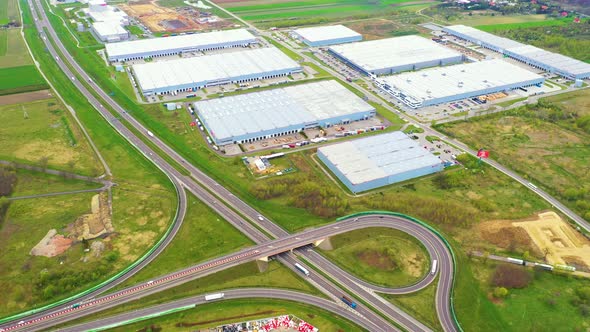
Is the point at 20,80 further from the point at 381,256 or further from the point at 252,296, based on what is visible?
the point at 381,256

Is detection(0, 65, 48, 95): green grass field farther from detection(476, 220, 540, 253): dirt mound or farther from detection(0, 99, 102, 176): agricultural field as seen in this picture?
detection(476, 220, 540, 253): dirt mound

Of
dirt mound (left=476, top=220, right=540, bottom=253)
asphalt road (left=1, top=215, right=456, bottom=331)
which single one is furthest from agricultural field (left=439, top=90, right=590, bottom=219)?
asphalt road (left=1, top=215, right=456, bottom=331)

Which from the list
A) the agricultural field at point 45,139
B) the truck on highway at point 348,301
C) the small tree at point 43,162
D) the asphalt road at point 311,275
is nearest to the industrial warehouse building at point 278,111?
the agricultural field at point 45,139

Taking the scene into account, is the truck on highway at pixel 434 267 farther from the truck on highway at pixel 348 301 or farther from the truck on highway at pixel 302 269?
the truck on highway at pixel 302 269

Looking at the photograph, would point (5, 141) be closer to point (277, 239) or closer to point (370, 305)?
point (277, 239)

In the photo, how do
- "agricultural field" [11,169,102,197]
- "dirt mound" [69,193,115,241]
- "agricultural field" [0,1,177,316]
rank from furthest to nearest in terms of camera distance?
→ 1. "agricultural field" [11,169,102,197]
2. "dirt mound" [69,193,115,241]
3. "agricultural field" [0,1,177,316]
